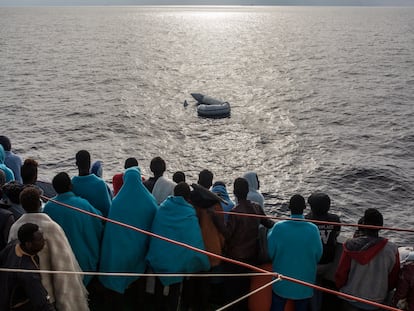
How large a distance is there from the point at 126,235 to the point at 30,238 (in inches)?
71.6

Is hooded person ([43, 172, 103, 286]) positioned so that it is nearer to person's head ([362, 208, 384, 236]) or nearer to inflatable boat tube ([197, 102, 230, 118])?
person's head ([362, 208, 384, 236])

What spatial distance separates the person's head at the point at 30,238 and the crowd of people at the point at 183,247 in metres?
0.46

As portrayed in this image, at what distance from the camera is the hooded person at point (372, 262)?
6250 mm

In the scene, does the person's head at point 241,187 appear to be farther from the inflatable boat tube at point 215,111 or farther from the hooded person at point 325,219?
the inflatable boat tube at point 215,111

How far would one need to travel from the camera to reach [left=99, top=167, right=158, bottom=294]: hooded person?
22.2 feet

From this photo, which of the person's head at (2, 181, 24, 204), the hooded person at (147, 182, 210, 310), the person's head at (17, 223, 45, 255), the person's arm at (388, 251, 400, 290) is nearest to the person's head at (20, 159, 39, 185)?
the person's head at (2, 181, 24, 204)

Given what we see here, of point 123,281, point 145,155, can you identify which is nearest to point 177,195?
point 123,281

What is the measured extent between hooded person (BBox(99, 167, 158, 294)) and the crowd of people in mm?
15

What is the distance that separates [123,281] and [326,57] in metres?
90.1

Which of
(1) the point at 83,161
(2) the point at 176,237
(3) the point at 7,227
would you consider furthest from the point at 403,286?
(3) the point at 7,227

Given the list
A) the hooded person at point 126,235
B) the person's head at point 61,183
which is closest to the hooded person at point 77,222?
the person's head at point 61,183

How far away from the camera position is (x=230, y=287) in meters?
7.20

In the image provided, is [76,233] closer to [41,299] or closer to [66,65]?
[41,299]

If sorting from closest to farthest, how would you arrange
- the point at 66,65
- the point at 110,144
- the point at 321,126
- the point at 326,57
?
the point at 110,144 < the point at 321,126 < the point at 66,65 < the point at 326,57
